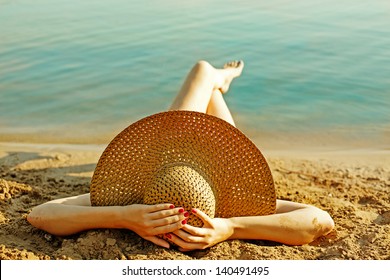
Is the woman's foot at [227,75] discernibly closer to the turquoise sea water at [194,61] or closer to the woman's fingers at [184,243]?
the turquoise sea water at [194,61]

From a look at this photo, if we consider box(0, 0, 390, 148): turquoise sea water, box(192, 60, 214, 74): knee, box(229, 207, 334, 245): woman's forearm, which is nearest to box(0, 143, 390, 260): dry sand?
box(229, 207, 334, 245): woman's forearm

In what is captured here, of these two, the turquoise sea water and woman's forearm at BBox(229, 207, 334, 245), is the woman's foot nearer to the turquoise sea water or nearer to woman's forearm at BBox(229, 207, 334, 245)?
the turquoise sea water

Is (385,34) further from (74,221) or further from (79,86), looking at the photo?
(74,221)

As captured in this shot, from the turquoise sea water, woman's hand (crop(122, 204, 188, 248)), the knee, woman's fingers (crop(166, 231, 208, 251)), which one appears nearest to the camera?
woman's hand (crop(122, 204, 188, 248))

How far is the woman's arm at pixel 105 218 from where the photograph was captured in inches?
113

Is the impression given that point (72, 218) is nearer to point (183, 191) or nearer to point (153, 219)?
point (153, 219)

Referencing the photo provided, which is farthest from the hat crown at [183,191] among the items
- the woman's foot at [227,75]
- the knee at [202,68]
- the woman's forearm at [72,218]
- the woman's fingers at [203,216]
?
the woman's foot at [227,75]

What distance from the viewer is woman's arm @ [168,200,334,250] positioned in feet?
9.68

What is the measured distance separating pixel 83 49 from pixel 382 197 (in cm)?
592

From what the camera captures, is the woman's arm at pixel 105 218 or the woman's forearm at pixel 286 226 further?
the woman's forearm at pixel 286 226

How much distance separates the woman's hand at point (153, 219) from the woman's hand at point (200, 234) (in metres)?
0.05

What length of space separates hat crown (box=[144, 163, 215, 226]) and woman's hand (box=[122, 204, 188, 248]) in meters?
0.05

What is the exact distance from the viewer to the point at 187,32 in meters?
9.70
